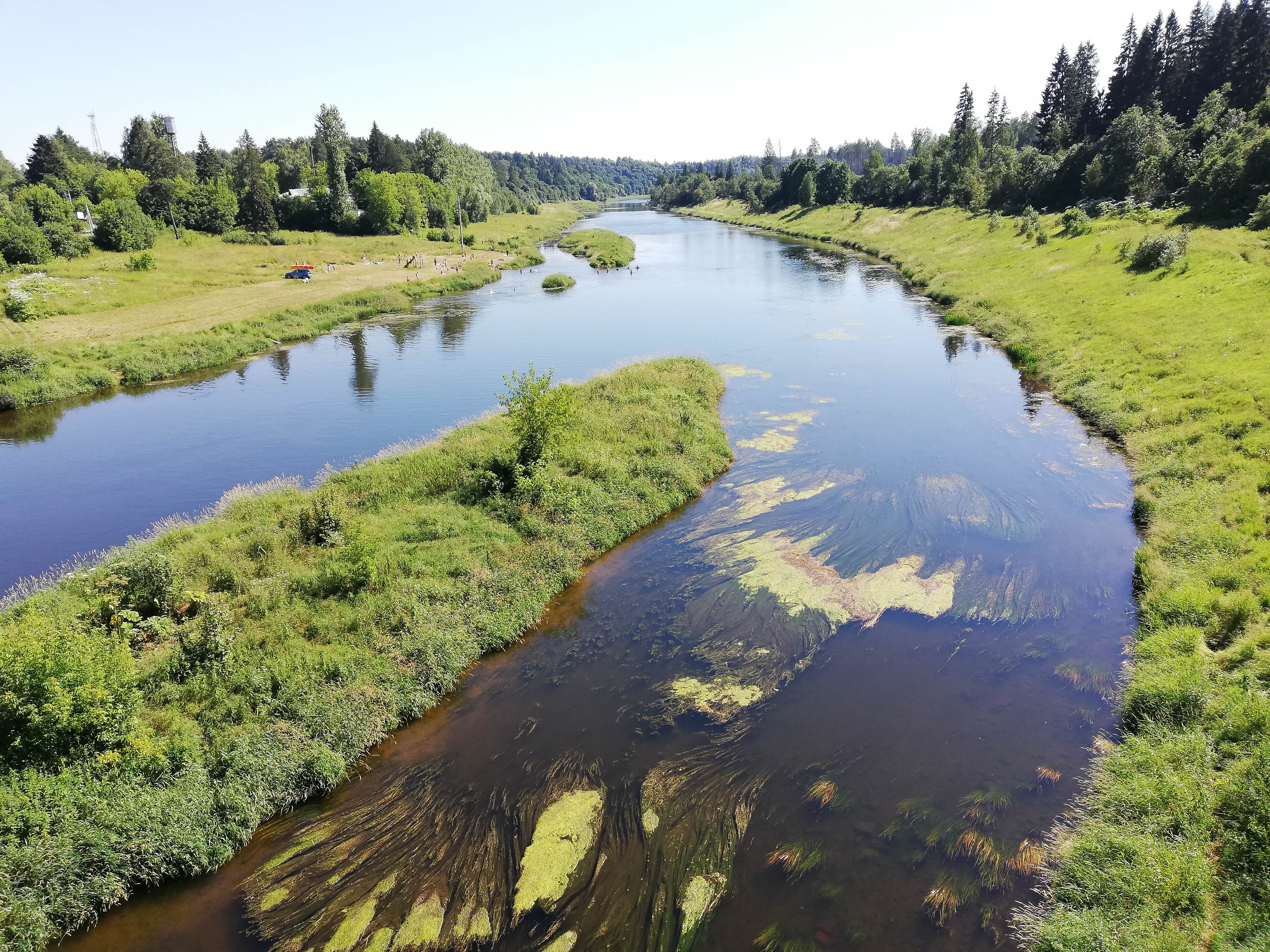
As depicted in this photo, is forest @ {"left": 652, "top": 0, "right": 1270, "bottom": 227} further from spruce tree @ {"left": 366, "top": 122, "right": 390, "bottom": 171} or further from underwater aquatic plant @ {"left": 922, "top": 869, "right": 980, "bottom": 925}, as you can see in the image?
spruce tree @ {"left": 366, "top": 122, "right": 390, "bottom": 171}

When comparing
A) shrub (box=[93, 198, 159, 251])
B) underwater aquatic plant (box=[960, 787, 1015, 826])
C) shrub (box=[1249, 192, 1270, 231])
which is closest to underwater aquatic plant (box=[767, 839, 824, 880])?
underwater aquatic plant (box=[960, 787, 1015, 826])

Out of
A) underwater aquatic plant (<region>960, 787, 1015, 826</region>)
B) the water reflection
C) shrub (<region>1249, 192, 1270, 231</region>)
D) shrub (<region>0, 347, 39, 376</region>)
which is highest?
shrub (<region>1249, 192, 1270, 231</region>)

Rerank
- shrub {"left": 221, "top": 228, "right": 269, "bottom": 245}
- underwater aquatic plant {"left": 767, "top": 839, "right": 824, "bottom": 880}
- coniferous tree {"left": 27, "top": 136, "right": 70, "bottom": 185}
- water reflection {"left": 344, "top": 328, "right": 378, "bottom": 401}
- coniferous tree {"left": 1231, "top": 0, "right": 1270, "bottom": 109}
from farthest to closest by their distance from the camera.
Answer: coniferous tree {"left": 27, "top": 136, "right": 70, "bottom": 185}
shrub {"left": 221, "top": 228, "right": 269, "bottom": 245}
coniferous tree {"left": 1231, "top": 0, "right": 1270, "bottom": 109}
water reflection {"left": 344, "top": 328, "right": 378, "bottom": 401}
underwater aquatic plant {"left": 767, "top": 839, "right": 824, "bottom": 880}

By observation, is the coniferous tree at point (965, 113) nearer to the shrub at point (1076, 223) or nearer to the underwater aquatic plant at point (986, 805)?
the shrub at point (1076, 223)

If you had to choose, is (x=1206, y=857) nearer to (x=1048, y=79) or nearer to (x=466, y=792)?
(x=466, y=792)

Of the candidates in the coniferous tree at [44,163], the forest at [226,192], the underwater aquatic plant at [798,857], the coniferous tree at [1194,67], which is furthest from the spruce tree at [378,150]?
the underwater aquatic plant at [798,857]

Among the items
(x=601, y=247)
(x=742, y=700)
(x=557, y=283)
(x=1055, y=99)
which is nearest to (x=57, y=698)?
(x=742, y=700)

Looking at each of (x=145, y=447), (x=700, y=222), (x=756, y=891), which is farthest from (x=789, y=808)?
(x=700, y=222)

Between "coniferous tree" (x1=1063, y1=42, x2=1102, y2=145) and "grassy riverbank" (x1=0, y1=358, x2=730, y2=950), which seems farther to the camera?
A: "coniferous tree" (x1=1063, y1=42, x2=1102, y2=145)
